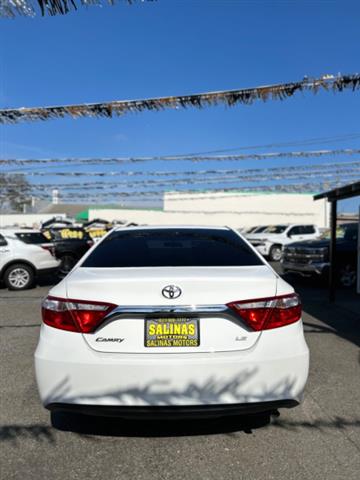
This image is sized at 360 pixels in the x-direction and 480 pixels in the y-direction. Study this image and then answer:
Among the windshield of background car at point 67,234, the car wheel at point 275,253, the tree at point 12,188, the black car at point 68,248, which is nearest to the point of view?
the black car at point 68,248

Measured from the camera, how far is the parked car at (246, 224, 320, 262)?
2120 cm

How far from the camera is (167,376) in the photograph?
290 centimetres

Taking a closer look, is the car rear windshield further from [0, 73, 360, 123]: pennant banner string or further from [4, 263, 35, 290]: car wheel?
[4, 263, 35, 290]: car wheel

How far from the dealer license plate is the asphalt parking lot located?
830 millimetres

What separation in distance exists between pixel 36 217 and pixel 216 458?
5749 cm

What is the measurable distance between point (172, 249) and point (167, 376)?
154 centimetres

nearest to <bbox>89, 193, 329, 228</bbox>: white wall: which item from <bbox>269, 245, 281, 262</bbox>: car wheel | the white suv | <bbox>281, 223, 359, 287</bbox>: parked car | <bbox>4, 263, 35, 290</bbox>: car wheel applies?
<bbox>269, 245, 281, 262</bbox>: car wheel

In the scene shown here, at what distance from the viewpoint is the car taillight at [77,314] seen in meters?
3.01

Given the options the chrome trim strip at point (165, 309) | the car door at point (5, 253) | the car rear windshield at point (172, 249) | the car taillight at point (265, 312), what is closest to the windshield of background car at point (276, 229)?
the car door at point (5, 253)

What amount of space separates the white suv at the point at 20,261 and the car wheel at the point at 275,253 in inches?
455

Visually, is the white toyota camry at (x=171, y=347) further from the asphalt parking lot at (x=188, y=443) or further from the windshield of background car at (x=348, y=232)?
the windshield of background car at (x=348, y=232)

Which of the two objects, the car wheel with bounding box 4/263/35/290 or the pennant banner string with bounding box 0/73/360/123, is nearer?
the pennant banner string with bounding box 0/73/360/123

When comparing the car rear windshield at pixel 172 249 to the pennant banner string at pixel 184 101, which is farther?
the pennant banner string at pixel 184 101

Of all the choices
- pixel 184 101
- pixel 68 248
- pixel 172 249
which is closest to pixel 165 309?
pixel 172 249
